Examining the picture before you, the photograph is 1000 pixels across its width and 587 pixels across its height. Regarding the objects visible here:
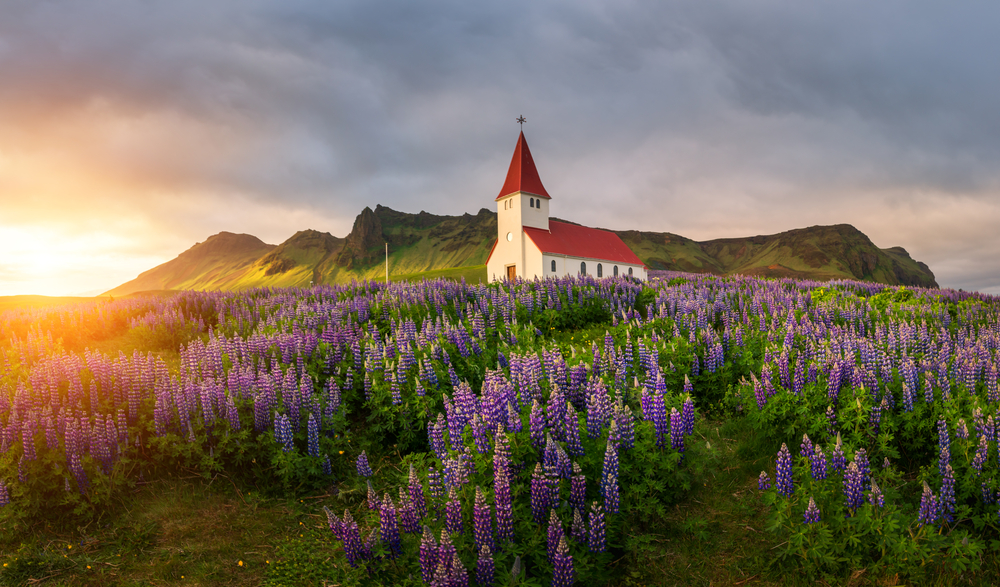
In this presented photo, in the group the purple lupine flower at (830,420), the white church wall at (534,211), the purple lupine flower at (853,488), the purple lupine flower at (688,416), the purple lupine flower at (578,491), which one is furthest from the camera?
the white church wall at (534,211)

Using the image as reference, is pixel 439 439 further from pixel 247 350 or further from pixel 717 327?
pixel 717 327

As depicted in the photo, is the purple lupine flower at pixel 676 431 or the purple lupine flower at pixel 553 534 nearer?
the purple lupine flower at pixel 553 534

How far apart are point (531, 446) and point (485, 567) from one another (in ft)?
4.01

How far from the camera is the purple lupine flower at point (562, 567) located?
12.6 ft

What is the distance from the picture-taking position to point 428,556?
3906mm

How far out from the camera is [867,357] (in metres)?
7.72

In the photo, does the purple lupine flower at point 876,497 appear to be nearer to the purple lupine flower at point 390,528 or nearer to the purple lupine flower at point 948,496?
the purple lupine flower at point 948,496

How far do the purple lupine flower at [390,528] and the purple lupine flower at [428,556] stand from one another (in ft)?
1.46

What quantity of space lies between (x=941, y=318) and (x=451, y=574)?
621 inches

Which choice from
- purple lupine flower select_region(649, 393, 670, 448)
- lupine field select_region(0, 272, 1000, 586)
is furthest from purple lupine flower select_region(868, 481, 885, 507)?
purple lupine flower select_region(649, 393, 670, 448)

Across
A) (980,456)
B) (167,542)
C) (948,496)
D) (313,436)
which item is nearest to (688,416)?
(948,496)

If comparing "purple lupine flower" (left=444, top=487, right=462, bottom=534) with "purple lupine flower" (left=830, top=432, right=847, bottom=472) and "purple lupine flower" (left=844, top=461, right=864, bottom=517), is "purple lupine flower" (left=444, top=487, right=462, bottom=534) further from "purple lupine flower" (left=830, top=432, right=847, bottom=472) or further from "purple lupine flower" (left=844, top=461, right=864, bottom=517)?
"purple lupine flower" (left=830, top=432, right=847, bottom=472)

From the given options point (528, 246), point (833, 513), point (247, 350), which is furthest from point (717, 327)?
point (528, 246)

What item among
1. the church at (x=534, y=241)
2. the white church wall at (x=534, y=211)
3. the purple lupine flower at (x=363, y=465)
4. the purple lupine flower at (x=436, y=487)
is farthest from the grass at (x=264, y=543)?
the white church wall at (x=534, y=211)
